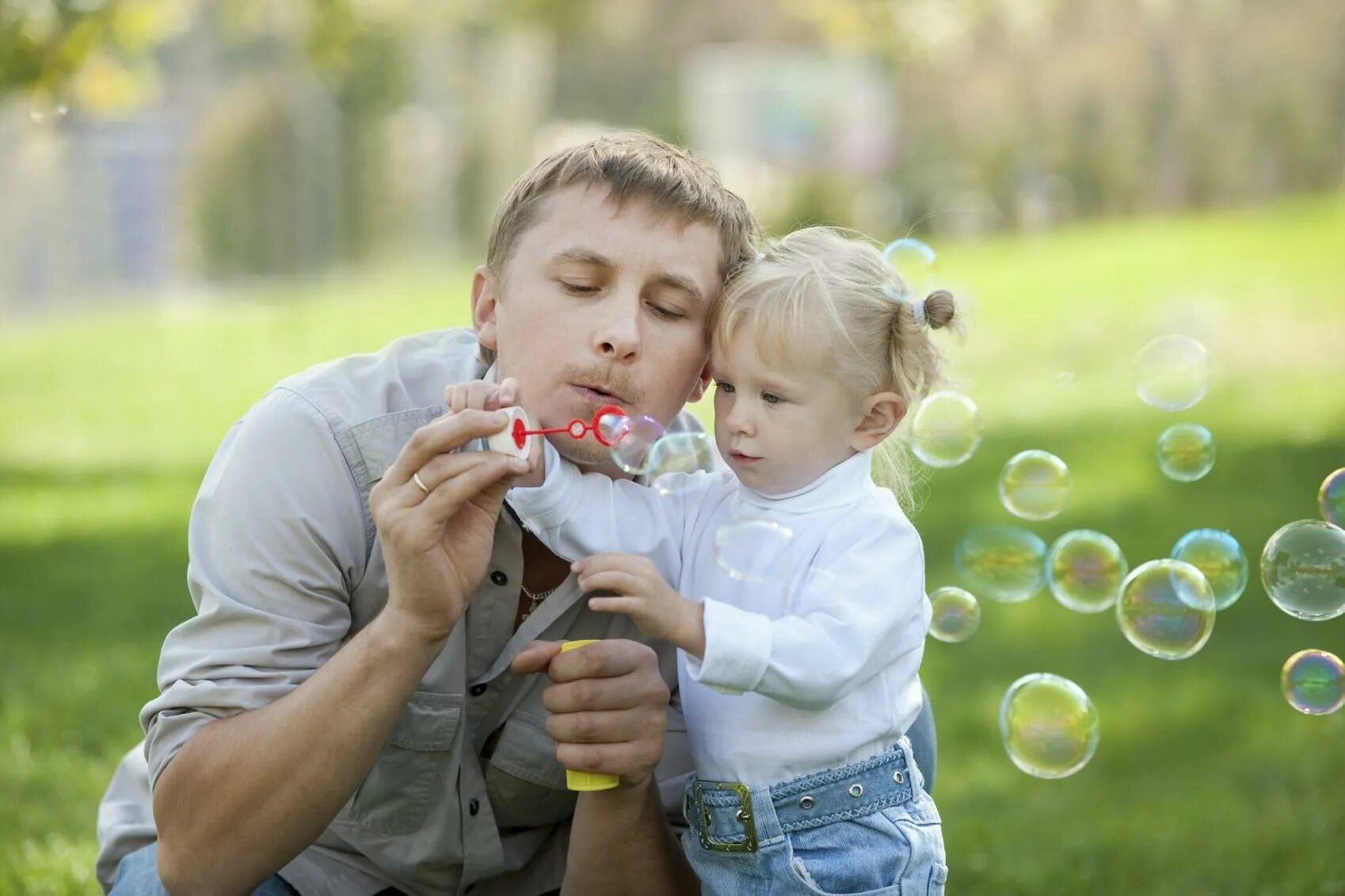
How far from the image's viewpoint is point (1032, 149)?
47.0 feet

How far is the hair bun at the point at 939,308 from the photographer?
7.50 ft

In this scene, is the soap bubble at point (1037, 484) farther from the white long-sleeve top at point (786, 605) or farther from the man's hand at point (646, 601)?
the man's hand at point (646, 601)

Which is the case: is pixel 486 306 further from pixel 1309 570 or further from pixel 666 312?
pixel 1309 570

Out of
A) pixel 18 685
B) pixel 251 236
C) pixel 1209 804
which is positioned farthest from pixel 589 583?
pixel 251 236

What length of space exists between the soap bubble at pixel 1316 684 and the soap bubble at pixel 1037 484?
1.68ft

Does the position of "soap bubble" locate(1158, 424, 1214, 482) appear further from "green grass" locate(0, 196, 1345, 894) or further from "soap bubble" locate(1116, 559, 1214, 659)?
"green grass" locate(0, 196, 1345, 894)

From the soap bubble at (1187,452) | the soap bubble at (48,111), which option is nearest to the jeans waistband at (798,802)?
the soap bubble at (1187,452)

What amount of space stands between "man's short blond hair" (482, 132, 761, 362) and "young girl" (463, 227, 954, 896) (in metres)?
0.13

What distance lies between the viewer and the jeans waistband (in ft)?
7.01

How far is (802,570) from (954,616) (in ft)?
2.22

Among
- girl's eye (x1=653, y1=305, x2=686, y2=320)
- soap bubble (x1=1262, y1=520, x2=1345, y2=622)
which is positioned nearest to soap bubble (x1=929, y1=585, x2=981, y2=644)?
soap bubble (x1=1262, y1=520, x2=1345, y2=622)

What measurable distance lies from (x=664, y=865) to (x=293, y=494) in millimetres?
767

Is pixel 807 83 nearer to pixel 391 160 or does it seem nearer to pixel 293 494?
pixel 391 160

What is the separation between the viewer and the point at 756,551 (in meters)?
2.12
